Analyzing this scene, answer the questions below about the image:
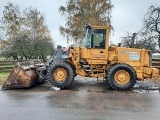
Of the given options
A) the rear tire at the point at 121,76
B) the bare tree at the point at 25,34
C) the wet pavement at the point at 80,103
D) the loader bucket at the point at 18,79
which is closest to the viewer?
the wet pavement at the point at 80,103

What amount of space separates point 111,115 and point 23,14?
34.1m

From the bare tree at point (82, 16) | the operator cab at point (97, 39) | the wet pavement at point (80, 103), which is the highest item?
the bare tree at point (82, 16)

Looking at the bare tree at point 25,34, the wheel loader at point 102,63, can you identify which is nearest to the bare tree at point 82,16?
the bare tree at point 25,34

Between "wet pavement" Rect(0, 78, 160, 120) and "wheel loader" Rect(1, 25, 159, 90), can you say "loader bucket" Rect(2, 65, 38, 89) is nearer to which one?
"wet pavement" Rect(0, 78, 160, 120)

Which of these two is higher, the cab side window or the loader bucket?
the cab side window

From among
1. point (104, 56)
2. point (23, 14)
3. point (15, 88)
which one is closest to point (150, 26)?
point (104, 56)

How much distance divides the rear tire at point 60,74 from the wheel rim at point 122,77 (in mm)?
1767

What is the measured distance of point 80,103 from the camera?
9344 mm

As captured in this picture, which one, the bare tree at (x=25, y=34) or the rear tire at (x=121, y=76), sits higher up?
the bare tree at (x=25, y=34)

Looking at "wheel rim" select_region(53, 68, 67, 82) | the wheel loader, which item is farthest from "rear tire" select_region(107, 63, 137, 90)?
"wheel rim" select_region(53, 68, 67, 82)

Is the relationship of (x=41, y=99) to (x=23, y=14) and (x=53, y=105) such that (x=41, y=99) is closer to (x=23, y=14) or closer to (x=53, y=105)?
(x=53, y=105)

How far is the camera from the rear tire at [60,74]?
12.5 metres

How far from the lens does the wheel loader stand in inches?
492

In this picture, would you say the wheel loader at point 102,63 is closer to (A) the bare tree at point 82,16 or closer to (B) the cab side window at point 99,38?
(B) the cab side window at point 99,38
